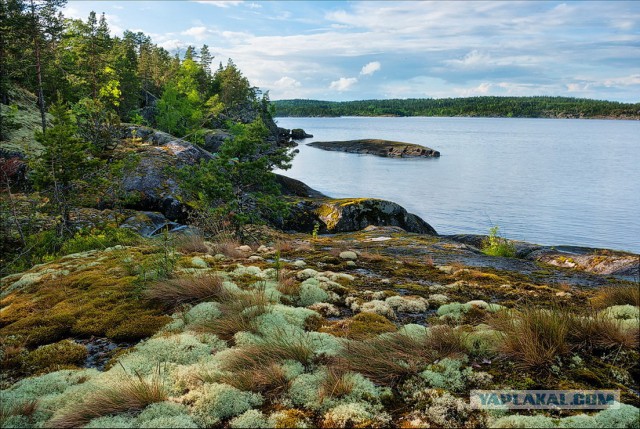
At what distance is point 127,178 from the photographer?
21.9 meters

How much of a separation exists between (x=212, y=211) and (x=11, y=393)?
384 inches

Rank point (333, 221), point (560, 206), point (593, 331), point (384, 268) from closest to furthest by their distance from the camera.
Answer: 1. point (593, 331)
2. point (384, 268)
3. point (333, 221)
4. point (560, 206)

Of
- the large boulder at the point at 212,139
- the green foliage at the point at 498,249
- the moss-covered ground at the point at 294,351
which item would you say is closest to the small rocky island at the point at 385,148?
the large boulder at the point at 212,139

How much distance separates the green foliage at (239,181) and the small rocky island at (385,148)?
83.3 metres

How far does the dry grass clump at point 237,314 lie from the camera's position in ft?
20.5

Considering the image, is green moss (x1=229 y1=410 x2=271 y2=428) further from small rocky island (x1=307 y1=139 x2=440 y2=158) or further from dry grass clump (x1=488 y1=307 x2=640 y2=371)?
small rocky island (x1=307 y1=139 x2=440 y2=158)

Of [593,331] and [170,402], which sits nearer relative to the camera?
[170,402]

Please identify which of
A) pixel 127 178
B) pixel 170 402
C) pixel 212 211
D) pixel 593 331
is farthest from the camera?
pixel 127 178

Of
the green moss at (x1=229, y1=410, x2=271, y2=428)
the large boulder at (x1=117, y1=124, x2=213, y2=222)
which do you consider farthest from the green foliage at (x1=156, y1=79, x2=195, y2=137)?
the green moss at (x1=229, y1=410, x2=271, y2=428)

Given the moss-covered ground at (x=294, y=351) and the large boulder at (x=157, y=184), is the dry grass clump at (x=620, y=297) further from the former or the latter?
the large boulder at (x=157, y=184)

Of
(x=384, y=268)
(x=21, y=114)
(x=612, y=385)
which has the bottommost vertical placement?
(x=384, y=268)

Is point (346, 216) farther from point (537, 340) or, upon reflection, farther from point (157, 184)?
point (537, 340)

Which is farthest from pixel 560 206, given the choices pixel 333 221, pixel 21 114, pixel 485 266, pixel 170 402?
pixel 21 114

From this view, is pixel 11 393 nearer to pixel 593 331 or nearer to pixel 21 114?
pixel 593 331
